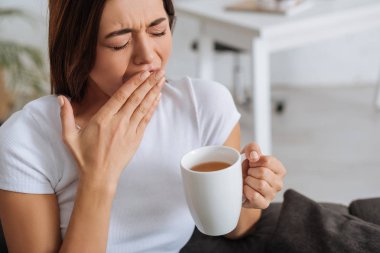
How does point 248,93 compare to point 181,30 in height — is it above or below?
below

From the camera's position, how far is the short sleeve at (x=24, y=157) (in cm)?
86

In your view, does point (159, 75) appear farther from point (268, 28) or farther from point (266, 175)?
point (268, 28)

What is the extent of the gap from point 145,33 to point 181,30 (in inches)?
103

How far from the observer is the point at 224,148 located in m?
0.80

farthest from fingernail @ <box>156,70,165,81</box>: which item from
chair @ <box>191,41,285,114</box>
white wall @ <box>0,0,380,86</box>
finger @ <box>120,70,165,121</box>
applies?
white wall @ <box>0,0,380,86</box>

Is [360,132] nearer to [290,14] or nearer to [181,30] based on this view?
[290,14]

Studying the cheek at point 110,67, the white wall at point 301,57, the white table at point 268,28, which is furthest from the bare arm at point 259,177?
the white wall at point 301,57

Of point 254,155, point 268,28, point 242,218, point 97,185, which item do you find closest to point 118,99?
point 97,185

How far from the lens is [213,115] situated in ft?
3.27

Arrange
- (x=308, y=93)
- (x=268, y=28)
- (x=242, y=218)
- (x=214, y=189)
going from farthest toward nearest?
(x=308, y=93) → (x=268, y=28) → (x=242, y=218) → (x=214, y=189)

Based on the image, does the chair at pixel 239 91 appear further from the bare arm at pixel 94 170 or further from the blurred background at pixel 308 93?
the bare arm at pixel 94 170

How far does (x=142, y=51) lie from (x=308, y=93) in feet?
8.84

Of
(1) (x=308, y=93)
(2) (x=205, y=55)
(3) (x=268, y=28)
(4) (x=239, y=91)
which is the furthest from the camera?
(1) (x=308, y=93)

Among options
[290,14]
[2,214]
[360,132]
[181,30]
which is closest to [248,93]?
[181,30]
